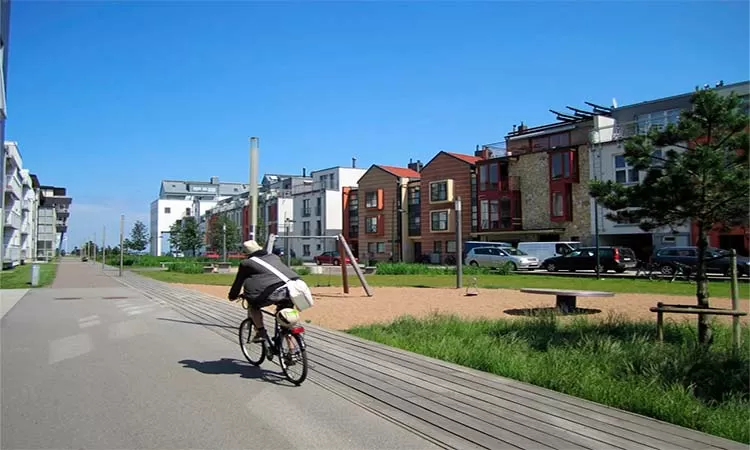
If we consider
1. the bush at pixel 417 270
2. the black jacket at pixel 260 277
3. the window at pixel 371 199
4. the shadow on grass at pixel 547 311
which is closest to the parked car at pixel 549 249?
the bush at pixel 417 270

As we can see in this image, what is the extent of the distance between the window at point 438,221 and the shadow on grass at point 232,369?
52478 mm

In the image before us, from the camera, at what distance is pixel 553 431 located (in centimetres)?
516

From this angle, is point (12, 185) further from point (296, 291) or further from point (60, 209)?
point (60, 209)

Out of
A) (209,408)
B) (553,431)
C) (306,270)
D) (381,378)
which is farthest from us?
(306,270)

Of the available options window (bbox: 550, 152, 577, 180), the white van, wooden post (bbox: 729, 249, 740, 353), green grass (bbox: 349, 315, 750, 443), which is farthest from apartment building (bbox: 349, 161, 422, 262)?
wooden post (bbox: 729, 249, 740, 353)

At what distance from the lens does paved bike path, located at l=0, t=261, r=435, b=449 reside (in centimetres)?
521

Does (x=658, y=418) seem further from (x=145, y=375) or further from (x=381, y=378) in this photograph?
(x=145, y=375)

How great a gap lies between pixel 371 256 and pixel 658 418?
65123 mm

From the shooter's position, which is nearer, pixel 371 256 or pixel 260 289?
pixel 260 289

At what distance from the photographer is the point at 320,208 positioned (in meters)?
79.8

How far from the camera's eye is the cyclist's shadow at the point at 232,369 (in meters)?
7.80

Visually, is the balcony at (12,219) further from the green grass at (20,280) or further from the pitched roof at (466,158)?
the pitched roof at (466,158)

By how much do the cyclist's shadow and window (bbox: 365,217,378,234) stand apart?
200 feet

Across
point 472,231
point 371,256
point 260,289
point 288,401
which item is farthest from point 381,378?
point 371,256
